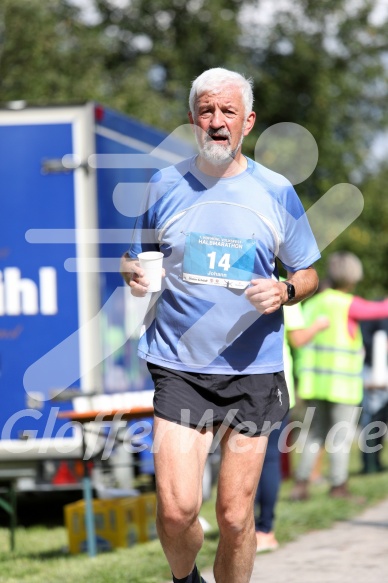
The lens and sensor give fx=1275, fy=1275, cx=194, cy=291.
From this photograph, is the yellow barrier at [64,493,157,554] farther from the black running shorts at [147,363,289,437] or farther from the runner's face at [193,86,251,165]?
the runner's face at [193,86,251,165]

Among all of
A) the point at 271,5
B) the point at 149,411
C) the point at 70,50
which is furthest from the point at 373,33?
the point at 149,411

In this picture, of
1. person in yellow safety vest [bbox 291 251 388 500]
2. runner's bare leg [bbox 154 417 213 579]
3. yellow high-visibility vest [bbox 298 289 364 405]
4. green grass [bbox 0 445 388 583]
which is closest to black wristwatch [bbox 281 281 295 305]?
runner's bare leg [bbox 154 417 213 579]

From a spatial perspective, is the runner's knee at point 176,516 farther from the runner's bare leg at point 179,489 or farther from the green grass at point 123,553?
the green grass at point 123,553

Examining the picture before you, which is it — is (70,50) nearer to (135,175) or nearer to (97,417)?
(135,175)

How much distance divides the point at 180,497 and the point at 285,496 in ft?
21.4

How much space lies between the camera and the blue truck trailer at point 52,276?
30.2ft

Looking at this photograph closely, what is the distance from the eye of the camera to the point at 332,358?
10.6 meters

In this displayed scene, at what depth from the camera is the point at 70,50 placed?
2811 centimetres

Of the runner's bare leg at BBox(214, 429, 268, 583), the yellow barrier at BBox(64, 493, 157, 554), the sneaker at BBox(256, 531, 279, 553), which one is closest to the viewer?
the runner's bare leg at BBox(214, 429, 268, 583)

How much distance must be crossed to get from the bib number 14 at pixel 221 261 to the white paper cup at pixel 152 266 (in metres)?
0.21

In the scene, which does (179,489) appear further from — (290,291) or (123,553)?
(123,553)

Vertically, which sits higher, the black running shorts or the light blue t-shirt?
the light blue t-shirt

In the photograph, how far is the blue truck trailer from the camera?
9219mm

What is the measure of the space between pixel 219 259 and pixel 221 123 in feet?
1.69
